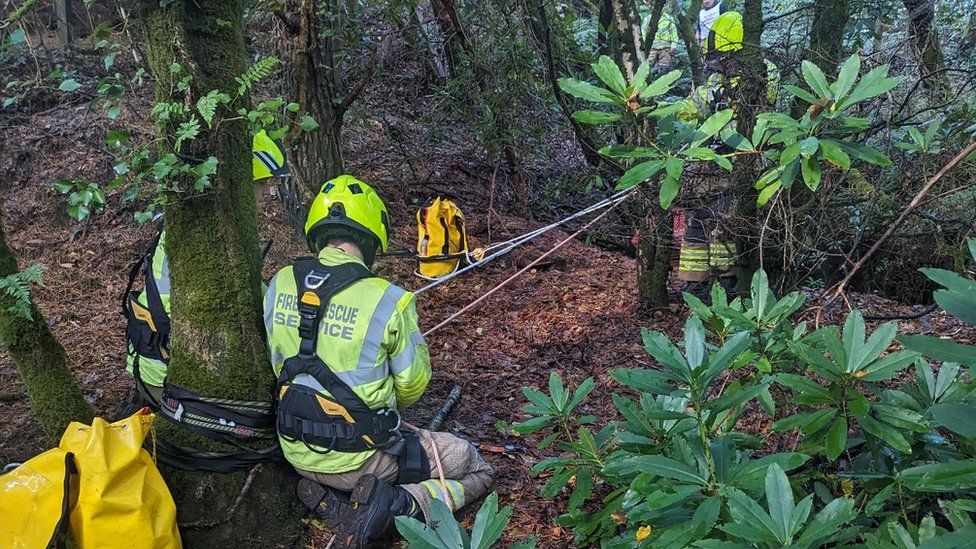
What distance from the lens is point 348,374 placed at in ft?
9.90

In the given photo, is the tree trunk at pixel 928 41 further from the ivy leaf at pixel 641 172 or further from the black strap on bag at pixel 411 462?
the black strap on bag at pixel 411 462

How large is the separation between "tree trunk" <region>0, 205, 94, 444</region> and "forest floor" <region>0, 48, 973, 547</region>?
2.52ft

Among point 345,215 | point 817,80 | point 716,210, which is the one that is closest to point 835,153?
point 817,80

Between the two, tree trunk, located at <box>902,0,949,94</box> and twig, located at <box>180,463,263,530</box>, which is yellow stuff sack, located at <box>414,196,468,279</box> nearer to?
twig, located at <box>180,463,263,530</box>

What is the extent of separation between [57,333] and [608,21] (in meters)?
5.00

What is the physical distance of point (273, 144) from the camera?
3.79 m

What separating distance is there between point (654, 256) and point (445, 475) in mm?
2590

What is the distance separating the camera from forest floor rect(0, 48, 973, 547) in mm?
3980

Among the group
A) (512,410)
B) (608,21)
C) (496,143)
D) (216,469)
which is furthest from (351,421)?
(608,21)

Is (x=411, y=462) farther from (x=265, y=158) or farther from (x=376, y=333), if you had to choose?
(x=265, y=158)

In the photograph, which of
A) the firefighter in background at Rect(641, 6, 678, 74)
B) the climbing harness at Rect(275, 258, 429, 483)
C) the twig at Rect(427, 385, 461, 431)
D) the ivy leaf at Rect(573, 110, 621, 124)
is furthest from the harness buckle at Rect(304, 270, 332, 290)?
the firefighter in background at Rect(641, 6, 678, 74)

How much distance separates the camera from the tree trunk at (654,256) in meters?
4.80

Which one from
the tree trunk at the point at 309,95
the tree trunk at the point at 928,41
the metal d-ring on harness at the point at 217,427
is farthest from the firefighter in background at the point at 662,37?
the metal d-ring on harness at the point at 217,427

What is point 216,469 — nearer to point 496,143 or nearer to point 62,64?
point 496,143
